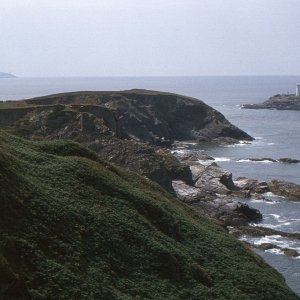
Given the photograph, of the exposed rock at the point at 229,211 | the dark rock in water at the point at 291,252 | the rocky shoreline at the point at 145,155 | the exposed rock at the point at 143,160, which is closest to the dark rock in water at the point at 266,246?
the dark rock in water at the point at 291,252

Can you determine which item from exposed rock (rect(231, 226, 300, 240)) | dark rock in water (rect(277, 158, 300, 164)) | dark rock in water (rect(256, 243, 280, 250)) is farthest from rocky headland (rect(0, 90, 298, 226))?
dark rock in water (rect(277, 158, 300, 164))

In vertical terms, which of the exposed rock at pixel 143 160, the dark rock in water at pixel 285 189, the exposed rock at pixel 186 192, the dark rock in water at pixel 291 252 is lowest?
the dark rock in water at pixel 291 252

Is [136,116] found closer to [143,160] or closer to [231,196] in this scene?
[143,160]

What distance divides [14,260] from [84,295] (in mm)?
2739

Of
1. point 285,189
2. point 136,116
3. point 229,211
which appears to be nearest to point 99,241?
point 229,211

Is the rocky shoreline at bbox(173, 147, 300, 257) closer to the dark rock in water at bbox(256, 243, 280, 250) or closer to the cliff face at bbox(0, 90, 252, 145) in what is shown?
the dark rock in water at bbox(256, 243, 280, 250)

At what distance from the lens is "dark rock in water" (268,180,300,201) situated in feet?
219

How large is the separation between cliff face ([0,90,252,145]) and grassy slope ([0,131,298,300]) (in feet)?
132

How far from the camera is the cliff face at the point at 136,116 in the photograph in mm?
75875

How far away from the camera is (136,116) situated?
114625mm

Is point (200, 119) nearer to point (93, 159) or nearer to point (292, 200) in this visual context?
point (292, 200)

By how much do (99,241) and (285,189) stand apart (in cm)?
4773

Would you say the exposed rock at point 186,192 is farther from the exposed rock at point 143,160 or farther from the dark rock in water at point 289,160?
the dark rock in water at point 289,160

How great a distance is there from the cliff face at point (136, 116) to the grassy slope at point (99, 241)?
40.4 meters
